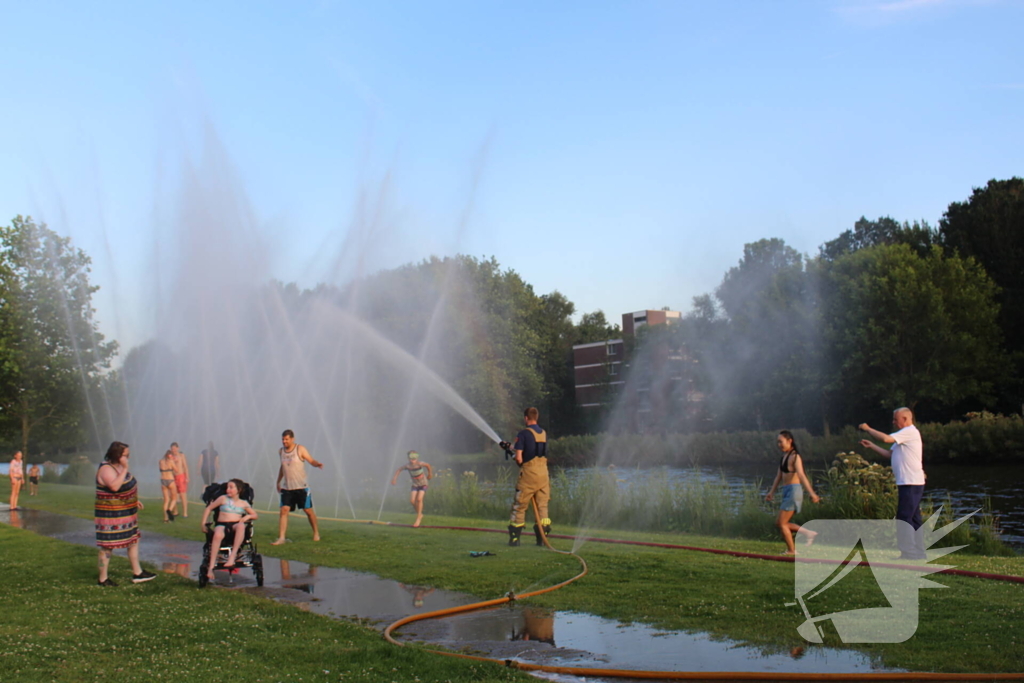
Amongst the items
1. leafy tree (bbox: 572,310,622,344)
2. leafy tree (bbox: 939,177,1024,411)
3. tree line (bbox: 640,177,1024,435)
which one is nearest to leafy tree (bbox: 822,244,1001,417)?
tree line (bbox: 640,177,1024,435)

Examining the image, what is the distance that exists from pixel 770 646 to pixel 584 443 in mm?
52125

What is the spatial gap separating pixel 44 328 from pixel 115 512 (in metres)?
31.3

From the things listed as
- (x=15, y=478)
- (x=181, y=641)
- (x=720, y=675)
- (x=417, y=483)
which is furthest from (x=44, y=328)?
(x=720, y=675)

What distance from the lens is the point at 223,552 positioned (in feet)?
39.4

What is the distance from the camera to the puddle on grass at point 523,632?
719 centimetres

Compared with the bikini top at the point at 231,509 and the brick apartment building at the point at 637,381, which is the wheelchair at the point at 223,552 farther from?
the brick apartment building at the point at 637,381

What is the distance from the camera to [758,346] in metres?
70.7

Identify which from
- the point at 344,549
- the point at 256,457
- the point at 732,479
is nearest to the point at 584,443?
the point at 732,479

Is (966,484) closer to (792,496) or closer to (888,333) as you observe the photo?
(792,496)

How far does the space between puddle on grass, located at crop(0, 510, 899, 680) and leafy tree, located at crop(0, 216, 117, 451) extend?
29.0 m

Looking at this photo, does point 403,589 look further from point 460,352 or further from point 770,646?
point 460,352

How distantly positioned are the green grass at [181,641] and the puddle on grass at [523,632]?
23.4 inches

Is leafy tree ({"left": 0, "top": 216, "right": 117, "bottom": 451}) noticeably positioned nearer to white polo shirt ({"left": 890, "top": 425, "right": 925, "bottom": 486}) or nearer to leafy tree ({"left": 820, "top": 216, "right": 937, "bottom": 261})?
white polo shirt ({"left": 890, "top": 425, "right": 925, "bottom": 486})

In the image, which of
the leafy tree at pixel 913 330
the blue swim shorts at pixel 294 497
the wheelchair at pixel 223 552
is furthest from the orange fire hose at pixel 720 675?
the leafy tree at pixel 913 330
